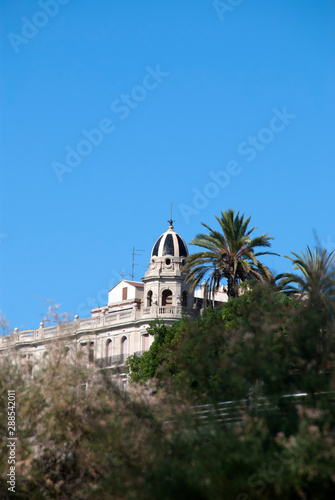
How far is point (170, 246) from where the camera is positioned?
57.3 meters

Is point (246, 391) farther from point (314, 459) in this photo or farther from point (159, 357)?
point (159, 357)

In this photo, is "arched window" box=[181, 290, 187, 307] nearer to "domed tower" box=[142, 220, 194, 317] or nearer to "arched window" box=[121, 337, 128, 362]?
"domed tower" box=[142, 220, 194, 317]

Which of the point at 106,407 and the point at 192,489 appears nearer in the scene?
the point at 192,489

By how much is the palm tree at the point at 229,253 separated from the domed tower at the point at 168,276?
28.5 feet

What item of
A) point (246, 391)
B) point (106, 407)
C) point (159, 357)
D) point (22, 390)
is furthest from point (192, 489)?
point (159, 357)

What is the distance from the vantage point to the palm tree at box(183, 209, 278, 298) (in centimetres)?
4634

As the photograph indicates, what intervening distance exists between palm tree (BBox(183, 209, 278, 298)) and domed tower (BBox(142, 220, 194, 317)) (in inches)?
342

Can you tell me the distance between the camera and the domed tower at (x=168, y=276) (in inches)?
2215

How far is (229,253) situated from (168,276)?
10462 millimetres

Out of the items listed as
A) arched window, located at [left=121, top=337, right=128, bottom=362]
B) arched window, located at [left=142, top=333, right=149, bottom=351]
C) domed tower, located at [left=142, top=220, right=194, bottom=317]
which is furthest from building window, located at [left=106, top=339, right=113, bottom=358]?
domed tower, located at [left=142, top=220, right=194, bottom=317]

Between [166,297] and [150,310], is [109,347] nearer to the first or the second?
[150,310]

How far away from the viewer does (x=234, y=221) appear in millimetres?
47000

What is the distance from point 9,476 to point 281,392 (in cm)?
657

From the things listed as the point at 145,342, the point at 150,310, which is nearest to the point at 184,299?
the point at 150,310
